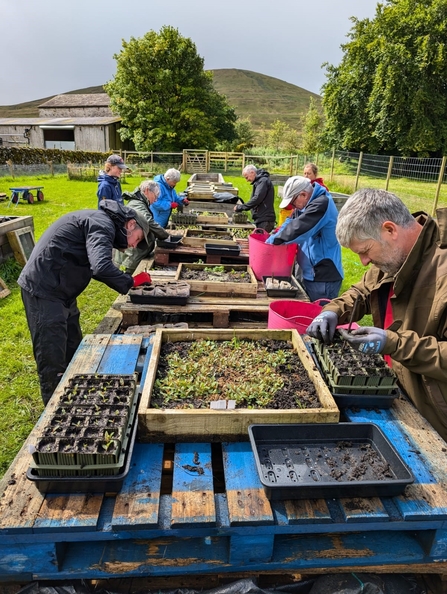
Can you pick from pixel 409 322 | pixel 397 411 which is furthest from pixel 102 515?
A: pixel 409 322

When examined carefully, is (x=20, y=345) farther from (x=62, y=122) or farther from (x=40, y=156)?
(x=62, y=122)

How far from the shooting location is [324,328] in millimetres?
2562

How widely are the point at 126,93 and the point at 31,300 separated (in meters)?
36.8

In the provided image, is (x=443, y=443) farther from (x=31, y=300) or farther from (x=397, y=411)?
(x=31, y=300)

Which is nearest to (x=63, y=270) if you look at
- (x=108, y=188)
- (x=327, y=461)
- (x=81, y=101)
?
(x=327, y=461)

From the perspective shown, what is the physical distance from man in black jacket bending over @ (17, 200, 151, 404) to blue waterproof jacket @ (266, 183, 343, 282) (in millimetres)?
1699

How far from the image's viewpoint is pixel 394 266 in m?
2.31

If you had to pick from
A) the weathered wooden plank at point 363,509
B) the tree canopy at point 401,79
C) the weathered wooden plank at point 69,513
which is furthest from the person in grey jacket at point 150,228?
the tree canopy at point 401,79

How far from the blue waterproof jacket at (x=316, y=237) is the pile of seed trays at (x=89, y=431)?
2.67 m

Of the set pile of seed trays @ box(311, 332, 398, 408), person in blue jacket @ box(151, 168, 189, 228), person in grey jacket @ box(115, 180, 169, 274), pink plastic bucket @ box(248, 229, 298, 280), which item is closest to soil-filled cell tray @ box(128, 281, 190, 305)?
pink plastic bucket @ box(248, 229, 298, 280)

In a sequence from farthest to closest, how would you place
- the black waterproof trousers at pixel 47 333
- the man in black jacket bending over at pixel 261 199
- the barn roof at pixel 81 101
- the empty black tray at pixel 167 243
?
the barn roof at pixel 81 101 < the man in black jacket bending over at pixel 261 199 < the empty black tray at pixel 167 243 < the black waterproof trousers at pixel 47 333

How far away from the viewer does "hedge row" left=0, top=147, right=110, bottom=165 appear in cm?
2417

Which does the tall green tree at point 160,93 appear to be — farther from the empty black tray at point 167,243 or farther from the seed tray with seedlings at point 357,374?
the seed tray with seedlings at point 357,374

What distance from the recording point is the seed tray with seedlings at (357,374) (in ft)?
7.13
